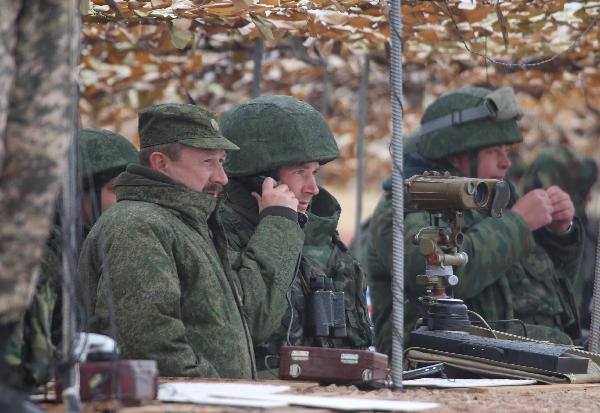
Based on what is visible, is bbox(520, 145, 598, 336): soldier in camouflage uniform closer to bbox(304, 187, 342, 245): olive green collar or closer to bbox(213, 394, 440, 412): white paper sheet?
bbox(304, 187, 342, 245): olive green collar

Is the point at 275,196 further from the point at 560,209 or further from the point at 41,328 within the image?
the point at 560,209

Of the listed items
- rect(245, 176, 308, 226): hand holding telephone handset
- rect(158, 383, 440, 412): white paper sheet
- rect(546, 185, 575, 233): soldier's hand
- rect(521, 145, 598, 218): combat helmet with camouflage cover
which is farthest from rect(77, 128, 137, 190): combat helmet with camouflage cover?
rect(521, 145, 598, 218): combat helmet with camouflage cover

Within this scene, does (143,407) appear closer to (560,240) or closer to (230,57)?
(560,240)

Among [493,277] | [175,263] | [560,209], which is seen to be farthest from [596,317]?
[175,263]

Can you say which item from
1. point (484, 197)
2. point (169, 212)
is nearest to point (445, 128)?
point (484, 197)

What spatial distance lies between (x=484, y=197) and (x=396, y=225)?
1.29 meters

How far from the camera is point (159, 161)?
495cm

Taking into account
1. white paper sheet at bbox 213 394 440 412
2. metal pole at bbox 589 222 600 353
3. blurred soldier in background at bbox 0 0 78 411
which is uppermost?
blurred soldier in background at bbox 0 0 78 411

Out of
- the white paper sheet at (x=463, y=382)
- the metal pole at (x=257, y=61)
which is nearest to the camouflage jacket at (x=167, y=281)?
the white paper sheet at (x=463, y=382)

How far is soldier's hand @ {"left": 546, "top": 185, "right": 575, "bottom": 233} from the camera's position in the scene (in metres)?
6.96

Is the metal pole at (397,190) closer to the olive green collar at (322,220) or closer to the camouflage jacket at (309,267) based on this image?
the camouflage jacket at (309,267)

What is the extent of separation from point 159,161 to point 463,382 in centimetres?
139

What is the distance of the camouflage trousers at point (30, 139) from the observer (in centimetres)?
322

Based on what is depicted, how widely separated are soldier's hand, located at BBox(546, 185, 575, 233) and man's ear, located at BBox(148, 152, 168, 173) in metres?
2.66
